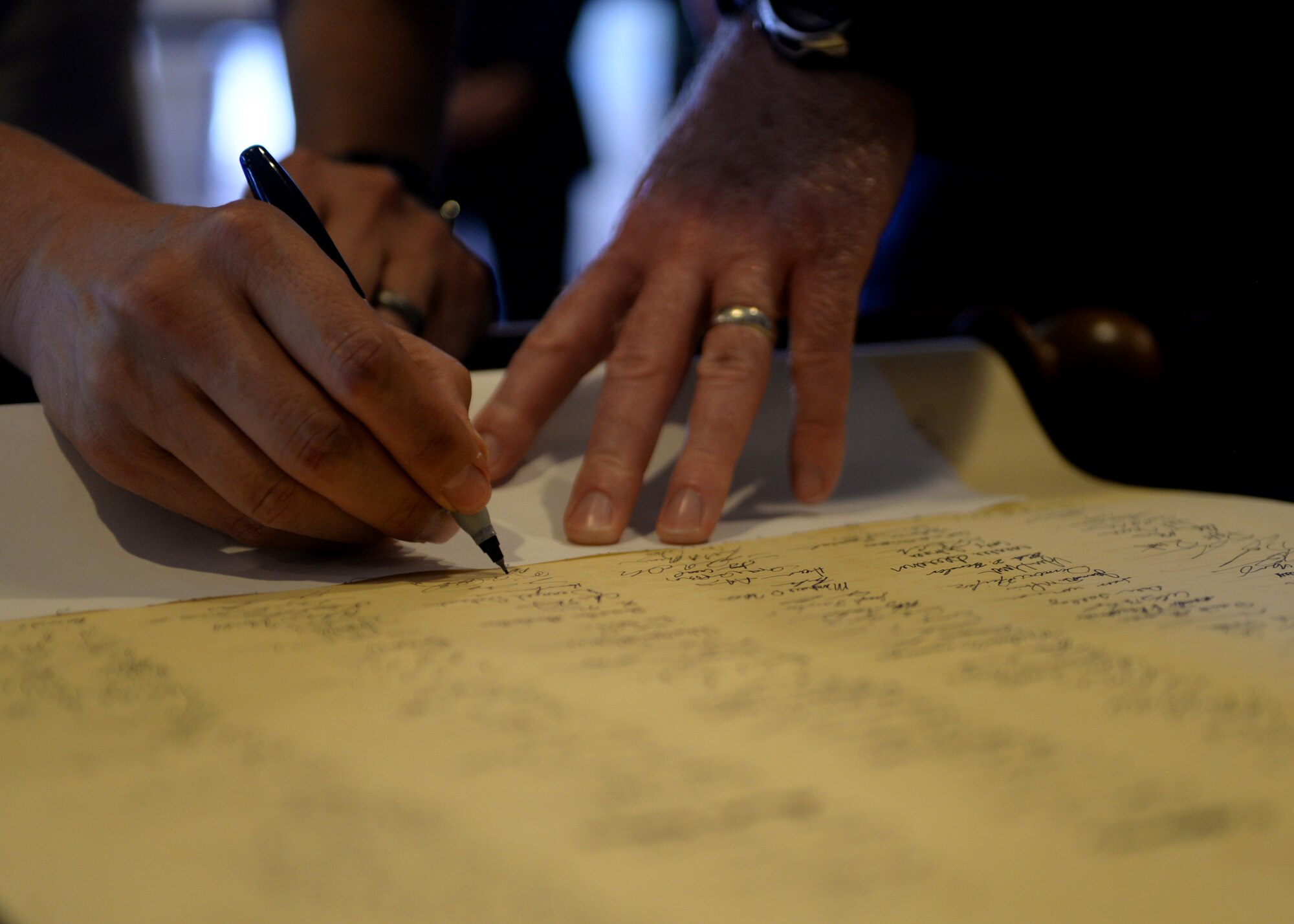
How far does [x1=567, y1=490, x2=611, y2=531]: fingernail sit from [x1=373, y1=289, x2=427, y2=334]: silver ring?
334 millimetres

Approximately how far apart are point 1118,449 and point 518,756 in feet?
2.64

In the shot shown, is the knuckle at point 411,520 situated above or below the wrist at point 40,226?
below

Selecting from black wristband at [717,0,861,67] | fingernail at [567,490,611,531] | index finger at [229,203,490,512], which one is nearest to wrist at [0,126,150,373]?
index finger at [229,203,490,512]

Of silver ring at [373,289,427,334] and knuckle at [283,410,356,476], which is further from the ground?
knuckle at [283,410,356,476]

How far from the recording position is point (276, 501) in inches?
20.5

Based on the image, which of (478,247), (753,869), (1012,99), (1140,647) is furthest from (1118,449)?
(478,247)

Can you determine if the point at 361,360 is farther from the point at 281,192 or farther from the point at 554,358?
the point at 554,358

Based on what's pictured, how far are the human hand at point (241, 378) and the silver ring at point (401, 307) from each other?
0.32 m

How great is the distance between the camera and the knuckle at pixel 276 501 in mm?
516

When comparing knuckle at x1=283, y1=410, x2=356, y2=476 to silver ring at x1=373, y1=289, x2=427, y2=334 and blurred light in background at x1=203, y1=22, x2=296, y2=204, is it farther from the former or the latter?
blurred light in background at x1=203, y1=22, x2=296, y2=204

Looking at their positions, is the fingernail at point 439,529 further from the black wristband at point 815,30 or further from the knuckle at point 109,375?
the black wristband at point 815,30

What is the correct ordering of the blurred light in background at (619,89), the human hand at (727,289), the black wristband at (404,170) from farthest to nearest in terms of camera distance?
the blurred light in background at (619,89) → the black wristband at (404,170) → the human hand at (727,289)

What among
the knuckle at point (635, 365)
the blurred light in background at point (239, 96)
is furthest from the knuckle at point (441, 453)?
the blurred light in background at point (239, 96)

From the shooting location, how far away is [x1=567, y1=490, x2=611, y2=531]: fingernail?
633mm
